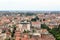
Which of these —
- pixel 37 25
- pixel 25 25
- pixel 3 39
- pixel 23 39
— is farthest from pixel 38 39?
pixel 37 25

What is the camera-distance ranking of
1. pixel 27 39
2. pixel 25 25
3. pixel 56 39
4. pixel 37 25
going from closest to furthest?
pixel 27 39, pixel 56 39, pixel 25 25, pixel 37 25

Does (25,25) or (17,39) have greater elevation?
(17,39)

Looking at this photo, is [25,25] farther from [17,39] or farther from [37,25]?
[17,39]

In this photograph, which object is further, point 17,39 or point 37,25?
point 37,25

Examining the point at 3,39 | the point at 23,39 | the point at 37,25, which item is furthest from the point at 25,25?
the point at 23,39

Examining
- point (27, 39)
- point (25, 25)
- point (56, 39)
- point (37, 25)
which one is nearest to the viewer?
point (27, 39)

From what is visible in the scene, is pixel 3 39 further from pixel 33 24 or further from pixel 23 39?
pixel 33 24

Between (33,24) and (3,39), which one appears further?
(33,24)

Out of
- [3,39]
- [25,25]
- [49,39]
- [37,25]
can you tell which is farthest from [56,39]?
[37,25]

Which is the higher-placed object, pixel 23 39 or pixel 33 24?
pixel 23 39
